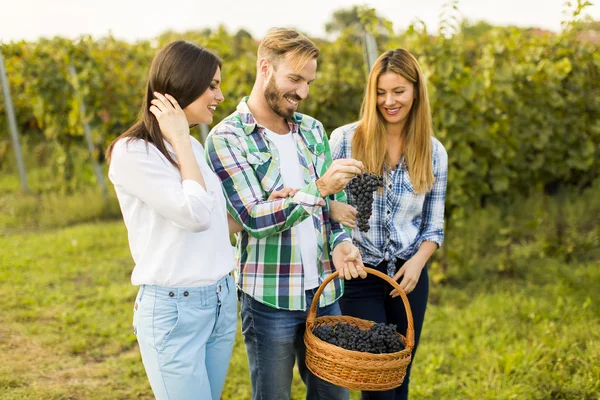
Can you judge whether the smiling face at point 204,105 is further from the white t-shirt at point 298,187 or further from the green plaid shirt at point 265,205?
the white t-shirt at point 298,187

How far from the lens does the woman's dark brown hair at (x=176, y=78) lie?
6.26ft

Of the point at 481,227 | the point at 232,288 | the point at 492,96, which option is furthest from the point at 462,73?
the point at 232,288

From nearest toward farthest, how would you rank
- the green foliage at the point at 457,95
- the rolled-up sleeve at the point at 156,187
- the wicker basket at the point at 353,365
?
the rolled-up sleeve at the point at 156,187, the wicker basket at the point at 353,365, the green foliage at the point at 457,95

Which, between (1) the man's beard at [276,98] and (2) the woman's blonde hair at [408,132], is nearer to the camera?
(1) the man's beard at [276,98]

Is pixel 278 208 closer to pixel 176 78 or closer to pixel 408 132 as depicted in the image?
pixel 176 78

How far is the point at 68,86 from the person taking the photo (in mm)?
8070

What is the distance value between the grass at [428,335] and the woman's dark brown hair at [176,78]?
79.1 inches

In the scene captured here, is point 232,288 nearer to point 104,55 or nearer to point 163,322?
point 163,322

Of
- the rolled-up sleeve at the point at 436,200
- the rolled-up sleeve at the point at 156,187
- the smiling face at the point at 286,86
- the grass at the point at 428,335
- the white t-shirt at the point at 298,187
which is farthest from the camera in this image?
the grass at the point at 428,335

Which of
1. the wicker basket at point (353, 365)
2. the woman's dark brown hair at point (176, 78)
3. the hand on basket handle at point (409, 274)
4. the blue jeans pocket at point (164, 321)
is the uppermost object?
the woman's dark brown hair at point (176, 78)

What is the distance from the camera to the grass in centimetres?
341

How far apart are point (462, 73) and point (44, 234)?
4814 mm

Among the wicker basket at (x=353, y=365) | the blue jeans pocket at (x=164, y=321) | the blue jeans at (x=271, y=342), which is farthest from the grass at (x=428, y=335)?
the blue jeans pocket at (x=164, y=321)

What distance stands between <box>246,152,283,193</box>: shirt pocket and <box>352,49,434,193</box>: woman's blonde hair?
0.58 m
